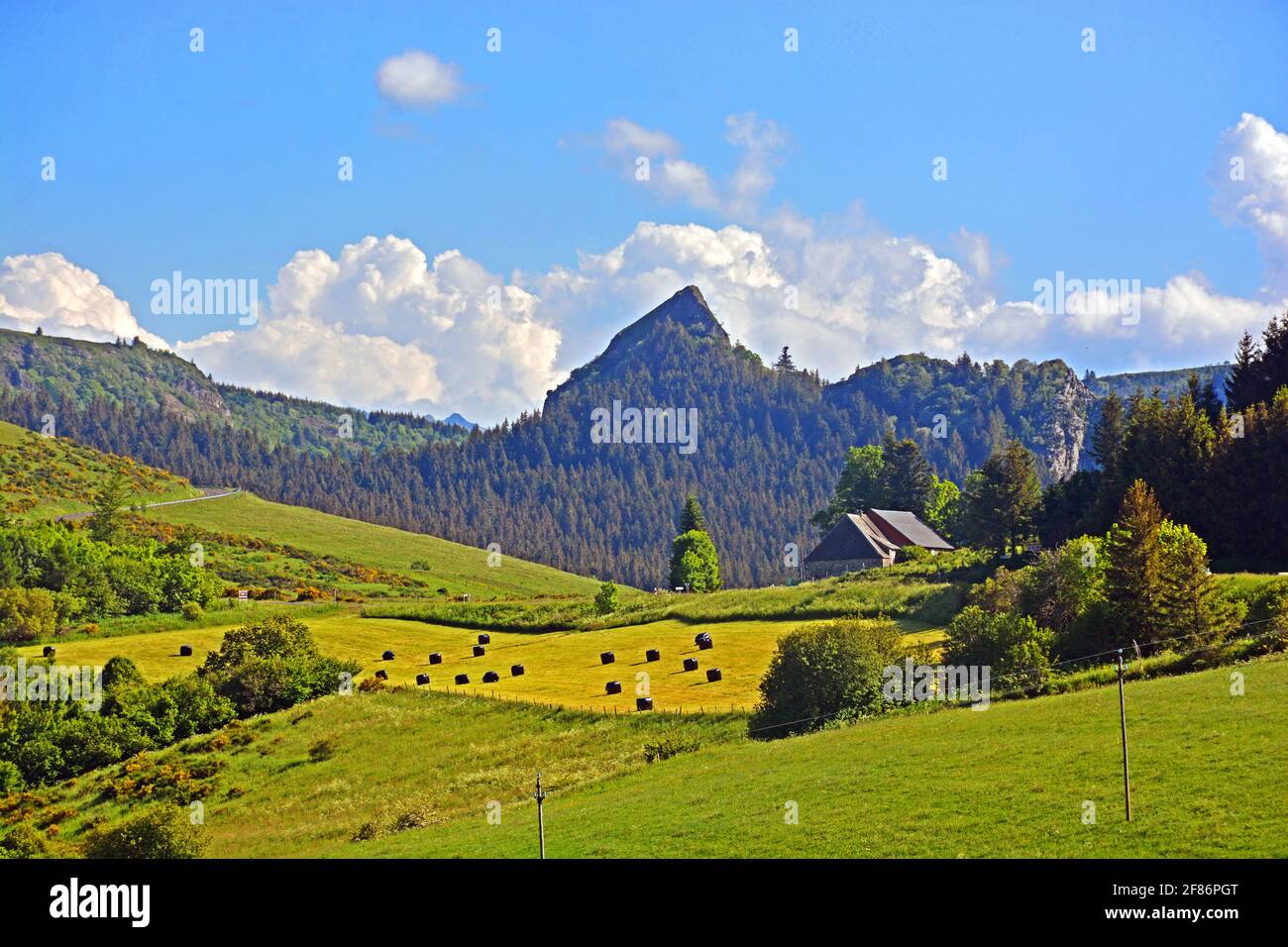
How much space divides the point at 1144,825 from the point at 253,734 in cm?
5754

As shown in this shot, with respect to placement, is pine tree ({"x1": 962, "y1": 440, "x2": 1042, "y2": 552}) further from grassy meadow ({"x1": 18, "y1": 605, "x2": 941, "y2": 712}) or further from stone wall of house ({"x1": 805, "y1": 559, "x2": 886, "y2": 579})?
grassy meadow ({"x1": 18, "y1": 605, "x2": 941, "y2": 712})

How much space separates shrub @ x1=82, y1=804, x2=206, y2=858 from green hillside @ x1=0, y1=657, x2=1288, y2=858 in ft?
8.73

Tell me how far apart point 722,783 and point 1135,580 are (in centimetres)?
2722

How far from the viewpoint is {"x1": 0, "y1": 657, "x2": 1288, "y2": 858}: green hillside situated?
3269 centimetres

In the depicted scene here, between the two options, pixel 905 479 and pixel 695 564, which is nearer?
pixel 695 564

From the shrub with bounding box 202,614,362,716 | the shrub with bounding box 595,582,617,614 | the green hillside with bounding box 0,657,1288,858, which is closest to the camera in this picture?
the green hillside with bounding box 0,657,1288,858

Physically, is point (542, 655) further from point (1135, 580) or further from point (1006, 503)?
point (1135, 580)

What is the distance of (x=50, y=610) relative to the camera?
11181 centimetres

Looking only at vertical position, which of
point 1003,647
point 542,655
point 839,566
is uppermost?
point 839,566

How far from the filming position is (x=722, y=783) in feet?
155

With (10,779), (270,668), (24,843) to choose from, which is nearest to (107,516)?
(270,668)

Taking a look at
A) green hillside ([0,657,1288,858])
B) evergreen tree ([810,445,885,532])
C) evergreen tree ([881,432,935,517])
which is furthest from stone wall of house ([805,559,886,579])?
green hillside ([0,657,1288,858])

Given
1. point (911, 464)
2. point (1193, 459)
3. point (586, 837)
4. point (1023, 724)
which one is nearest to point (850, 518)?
point (911, 464)
